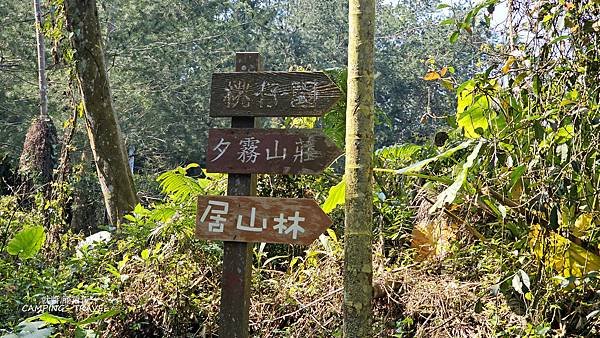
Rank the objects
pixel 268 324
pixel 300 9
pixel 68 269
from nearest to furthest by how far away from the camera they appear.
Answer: pixel 268 324
pixel 68 269
pixel 300 9

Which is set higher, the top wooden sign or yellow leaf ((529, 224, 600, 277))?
the top wooden sign

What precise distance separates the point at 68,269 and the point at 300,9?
101 ft

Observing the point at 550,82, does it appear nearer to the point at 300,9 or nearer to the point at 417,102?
the point at 417,102

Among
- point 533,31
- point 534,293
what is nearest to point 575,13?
point 533,31

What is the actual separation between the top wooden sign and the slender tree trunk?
470 millimetres

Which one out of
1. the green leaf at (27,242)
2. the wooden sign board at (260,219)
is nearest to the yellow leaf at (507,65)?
the wooden sign board at (260,219)

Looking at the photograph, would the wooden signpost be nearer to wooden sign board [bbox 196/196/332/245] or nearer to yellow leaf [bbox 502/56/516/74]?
wooden sign board [bbox 196/196/332/245]

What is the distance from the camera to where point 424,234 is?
437 cm

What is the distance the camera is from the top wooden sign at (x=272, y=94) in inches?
129

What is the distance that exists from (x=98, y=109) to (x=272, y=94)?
8.82 feet

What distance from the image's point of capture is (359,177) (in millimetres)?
2732

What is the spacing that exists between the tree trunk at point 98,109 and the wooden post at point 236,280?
8.33ft

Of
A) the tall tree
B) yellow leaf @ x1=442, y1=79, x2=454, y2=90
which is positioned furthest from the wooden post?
the tall tree

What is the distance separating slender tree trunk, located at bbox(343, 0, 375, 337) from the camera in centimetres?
272
